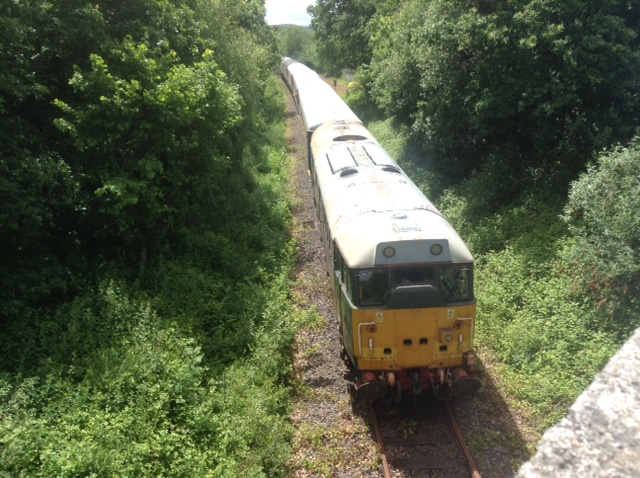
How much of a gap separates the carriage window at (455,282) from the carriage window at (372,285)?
33.6 inches

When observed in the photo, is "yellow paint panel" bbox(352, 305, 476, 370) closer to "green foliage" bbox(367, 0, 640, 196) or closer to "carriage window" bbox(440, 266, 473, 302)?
"carriage window" bbox(440, 266, 473, 302)

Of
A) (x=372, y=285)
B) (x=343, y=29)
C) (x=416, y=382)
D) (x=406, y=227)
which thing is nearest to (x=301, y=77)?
(x=343, y=29)

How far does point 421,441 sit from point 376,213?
3605 mm

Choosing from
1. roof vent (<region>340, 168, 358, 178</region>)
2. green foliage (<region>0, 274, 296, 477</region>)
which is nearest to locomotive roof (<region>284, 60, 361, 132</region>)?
roof vent (<region>340, 168, 358, 178</region>)

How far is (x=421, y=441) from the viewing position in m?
6.97

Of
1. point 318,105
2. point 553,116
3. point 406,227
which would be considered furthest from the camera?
point 318,105

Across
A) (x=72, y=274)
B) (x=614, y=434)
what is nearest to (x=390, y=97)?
(x=72, y=274)

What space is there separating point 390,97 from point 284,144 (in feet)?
24.2

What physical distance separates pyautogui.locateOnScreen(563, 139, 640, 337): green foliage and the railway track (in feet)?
11.7

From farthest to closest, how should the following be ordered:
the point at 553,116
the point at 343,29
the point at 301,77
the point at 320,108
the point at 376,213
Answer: the point at 343,29 < the point at 301,77 < the point at 320,108 < the point at 553,116 < the point at 376,213

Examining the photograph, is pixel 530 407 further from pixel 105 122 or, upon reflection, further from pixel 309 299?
pixel 105 122

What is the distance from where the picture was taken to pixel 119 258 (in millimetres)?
10125

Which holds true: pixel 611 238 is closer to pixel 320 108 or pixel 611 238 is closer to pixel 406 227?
pixel 406 227

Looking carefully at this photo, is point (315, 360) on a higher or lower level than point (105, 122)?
lower
